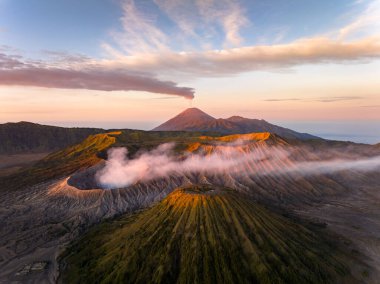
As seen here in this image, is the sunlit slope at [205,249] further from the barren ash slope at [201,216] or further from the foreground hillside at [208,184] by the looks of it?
the foreground hillside at [208,184]

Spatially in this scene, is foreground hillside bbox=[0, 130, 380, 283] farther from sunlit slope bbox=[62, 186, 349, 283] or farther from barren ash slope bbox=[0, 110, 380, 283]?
sunlit slope bbox=[62, 186, 349, 283]

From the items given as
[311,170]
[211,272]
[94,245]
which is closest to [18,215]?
[94,245]

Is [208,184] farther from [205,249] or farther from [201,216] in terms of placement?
[205,249]

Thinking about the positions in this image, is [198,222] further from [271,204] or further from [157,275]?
[271,204]

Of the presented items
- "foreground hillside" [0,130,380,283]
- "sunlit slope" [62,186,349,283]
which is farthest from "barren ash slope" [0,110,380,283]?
"foreground hillside" [0,130,380,283]

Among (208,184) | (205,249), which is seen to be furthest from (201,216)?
(208,184)
